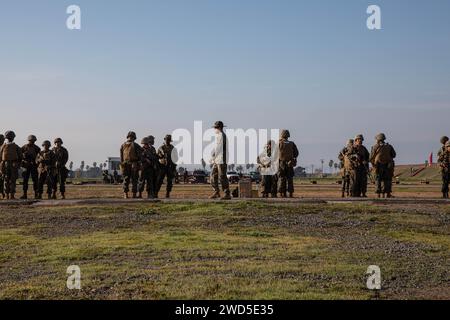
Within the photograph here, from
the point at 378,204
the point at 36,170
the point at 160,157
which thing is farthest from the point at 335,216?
the point at 36,170

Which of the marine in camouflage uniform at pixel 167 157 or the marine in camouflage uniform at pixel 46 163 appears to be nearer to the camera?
the marine in camouflage uniform at pixel 167 157

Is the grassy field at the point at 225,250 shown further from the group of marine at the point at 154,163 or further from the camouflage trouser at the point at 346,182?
the camouflage trouser at the point at 346,182

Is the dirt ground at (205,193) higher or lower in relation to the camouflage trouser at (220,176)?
lower

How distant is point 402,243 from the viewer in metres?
12.4

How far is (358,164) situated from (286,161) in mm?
2480

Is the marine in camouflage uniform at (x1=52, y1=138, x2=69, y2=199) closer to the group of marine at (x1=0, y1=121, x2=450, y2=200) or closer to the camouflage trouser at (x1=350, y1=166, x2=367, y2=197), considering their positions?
the group of marine at (x1=0, y1=121, x2=450, y2=200)

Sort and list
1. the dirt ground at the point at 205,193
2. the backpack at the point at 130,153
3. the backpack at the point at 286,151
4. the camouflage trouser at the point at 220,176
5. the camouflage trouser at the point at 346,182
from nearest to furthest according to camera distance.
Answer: the camouflage trouser at the point at 220,176
the backpack at the point at 130,153
the backpack at the point at 286,151
the camouflage trouser at the point at 346,182
the dirt ground at the point at 205,193

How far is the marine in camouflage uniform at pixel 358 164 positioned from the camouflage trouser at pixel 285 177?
6.99 feet

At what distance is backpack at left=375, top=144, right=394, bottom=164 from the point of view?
76.0 feet

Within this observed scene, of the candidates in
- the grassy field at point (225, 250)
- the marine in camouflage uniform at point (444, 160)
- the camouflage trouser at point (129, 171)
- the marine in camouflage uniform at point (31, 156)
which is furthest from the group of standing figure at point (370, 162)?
the marine in camouflage uniform at point (31, 156)

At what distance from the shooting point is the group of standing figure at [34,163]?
23.0m

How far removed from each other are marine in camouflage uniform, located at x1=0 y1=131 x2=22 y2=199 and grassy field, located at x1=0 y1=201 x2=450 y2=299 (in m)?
Answer: 4.42

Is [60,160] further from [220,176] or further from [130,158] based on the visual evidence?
[220,176]
